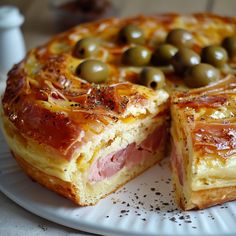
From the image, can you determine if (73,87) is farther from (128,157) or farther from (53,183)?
(53,183)

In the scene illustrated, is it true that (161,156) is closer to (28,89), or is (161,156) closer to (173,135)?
(173,135)

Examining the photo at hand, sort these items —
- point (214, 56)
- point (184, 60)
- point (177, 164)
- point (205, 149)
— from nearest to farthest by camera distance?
point (205, 149), point (177, 164), point (184, 60), point (214, 56)

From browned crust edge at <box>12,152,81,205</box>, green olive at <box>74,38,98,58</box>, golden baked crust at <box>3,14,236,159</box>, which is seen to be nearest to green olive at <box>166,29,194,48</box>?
golden baked crust at <box>3,14,236,159</box>

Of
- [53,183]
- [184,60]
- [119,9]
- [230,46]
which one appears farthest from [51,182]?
[119,9]

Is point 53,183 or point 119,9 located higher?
point 53,183

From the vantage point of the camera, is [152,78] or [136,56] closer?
[152,78]

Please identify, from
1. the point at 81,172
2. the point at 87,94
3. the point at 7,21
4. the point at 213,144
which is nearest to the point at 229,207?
the point at 213,144

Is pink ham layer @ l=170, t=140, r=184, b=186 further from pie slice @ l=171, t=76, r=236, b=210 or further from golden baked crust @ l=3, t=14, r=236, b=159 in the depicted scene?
golden baked crust @ l=3, t=14, r=236, b=159

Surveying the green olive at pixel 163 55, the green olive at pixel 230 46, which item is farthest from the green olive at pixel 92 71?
the green olive at pixel 230 46
